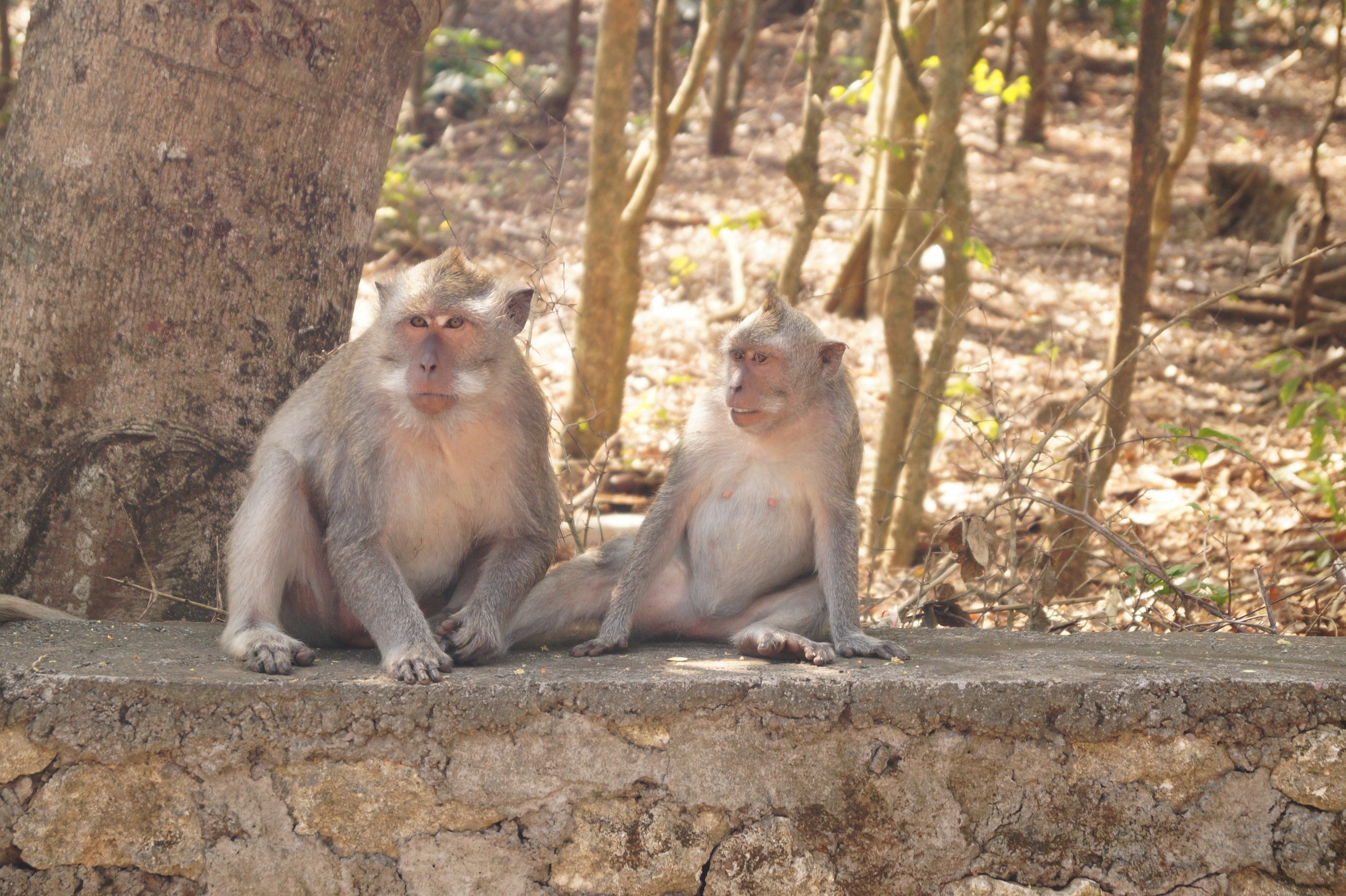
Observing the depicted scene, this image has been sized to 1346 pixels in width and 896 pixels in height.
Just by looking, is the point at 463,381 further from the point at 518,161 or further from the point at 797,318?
the point at 518,161

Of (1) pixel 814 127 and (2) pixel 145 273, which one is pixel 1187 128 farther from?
(2) pixel 145 273

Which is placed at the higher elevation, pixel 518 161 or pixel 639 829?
pixel 518 161

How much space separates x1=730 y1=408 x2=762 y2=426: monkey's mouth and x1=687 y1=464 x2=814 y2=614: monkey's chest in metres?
0.23

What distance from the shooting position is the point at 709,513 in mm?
3676

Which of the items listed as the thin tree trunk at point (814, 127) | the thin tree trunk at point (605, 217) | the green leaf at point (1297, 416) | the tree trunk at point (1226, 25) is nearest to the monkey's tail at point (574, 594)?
the thin tree trunk at point (605, 217)

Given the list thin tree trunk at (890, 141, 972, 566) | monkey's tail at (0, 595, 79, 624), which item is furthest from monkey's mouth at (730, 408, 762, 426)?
thin tree trunk at (890, 141, 972, 566)

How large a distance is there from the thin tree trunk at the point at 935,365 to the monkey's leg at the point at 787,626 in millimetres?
2581

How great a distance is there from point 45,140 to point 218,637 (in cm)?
161

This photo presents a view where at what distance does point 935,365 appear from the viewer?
5984 mm

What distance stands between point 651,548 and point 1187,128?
211 inches

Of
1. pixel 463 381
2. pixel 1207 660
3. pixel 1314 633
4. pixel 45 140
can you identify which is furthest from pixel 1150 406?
pixel 45 140

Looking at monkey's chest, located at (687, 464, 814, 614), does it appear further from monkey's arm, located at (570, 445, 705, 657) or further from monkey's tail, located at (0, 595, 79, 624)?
monkey's tail, located at (0, 595, 79, 624)

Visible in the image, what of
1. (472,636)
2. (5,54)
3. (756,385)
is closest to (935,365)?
(756,385)

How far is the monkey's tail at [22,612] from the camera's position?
10.7 ft
